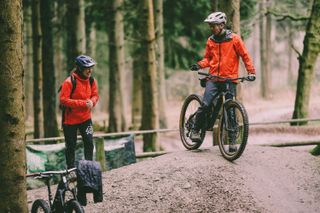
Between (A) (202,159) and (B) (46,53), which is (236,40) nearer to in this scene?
(A) (202,159)

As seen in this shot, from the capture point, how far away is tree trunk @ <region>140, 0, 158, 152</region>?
52.5 ft

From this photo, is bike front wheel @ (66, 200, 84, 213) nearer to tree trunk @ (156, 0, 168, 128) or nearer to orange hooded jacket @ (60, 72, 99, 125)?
orange hooded jacket @ (60, 72, 99, 125)

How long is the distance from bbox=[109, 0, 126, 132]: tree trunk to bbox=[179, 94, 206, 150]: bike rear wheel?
34.3 feet

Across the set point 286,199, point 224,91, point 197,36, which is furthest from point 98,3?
point 286,199

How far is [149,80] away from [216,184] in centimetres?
812

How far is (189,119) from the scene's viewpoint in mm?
10273

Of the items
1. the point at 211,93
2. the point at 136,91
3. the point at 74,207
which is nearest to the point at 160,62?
the point at 136,91

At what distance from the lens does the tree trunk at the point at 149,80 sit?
52.5 feet

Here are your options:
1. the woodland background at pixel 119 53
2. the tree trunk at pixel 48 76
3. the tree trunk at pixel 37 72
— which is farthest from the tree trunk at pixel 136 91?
the tree trunk at pixel 48 76

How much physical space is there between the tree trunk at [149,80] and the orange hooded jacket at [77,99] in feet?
22.7

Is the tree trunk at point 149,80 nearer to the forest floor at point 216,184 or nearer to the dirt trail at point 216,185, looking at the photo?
the forest floor at point 216,184

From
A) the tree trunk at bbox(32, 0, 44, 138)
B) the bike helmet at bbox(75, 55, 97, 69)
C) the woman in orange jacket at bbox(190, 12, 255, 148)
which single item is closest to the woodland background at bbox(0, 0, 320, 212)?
the tree trunk at bbox(32, 0, 44, 138)

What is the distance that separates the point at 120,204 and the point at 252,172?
6.95ft

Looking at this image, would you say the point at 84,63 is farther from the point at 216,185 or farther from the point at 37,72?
the point at 37,72
